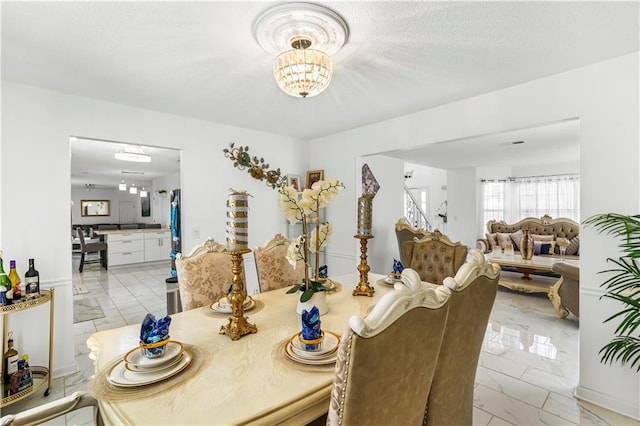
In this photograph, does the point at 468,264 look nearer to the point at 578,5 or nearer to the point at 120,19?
the point at 578,5

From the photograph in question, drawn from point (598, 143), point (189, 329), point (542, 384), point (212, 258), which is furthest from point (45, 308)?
point (598, 143)

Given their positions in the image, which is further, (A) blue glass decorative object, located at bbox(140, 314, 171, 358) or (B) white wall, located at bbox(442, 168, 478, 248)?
(B) white wall, located at bbox(442, 168, 478, 248)

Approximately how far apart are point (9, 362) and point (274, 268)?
1960 mm

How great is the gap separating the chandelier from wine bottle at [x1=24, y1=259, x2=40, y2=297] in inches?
92.3

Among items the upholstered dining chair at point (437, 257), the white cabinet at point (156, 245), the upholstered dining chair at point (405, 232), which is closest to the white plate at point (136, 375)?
the upholstered dining chair at point (437, 257)

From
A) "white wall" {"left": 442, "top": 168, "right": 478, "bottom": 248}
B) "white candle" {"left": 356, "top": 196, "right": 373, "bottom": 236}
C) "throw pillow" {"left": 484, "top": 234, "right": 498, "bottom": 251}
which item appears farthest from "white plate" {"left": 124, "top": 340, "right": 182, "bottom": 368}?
"white wall" {"left": 442, "top": 168, "right": 478, "bottom": 248}

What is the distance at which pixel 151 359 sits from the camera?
3.60 ft

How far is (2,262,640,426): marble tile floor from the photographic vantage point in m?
1.94

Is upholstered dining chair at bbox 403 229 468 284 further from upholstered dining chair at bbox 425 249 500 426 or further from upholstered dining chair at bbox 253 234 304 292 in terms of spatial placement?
upholstered dining chair at bbox 425 249 500 426

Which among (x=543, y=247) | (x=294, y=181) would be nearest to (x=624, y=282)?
(x=294, y=181)

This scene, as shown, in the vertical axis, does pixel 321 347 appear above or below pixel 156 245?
above

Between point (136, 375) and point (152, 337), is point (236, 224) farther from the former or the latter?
point (136, 375)

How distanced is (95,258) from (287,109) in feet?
28.2

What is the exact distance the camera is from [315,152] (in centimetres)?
426
